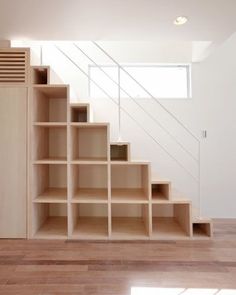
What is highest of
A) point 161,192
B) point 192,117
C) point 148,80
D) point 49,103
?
point 148,80

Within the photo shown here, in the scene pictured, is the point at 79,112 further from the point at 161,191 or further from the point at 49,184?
the point at 161,191

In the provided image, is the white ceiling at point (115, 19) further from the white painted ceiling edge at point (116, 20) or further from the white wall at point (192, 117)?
Answer: the white wall at point (192, 117)

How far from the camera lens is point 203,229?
277 centimetres

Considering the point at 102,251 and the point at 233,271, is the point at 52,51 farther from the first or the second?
the point at 233,271

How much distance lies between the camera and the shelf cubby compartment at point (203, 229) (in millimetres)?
2602

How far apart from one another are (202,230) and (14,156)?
225cm

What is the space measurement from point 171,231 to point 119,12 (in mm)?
2300

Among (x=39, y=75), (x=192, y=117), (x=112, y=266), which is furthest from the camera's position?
(x=192, y=117)

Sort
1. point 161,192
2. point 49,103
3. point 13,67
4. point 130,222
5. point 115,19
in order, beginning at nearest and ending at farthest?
point 115,19
point 13,67
point 161,192
point 130,222
point 49,103

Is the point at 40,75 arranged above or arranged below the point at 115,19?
below

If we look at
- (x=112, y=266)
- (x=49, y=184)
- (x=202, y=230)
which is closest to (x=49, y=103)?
(x=49, y=184)

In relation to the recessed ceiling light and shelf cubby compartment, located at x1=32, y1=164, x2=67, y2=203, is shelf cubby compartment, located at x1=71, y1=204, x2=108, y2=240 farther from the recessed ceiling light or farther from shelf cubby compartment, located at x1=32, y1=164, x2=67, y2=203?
the recessed ceiling light

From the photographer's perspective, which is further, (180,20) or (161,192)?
(161,192)

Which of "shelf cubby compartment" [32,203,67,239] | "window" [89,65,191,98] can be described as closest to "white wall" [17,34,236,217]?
"window" [89,65,191,98]
